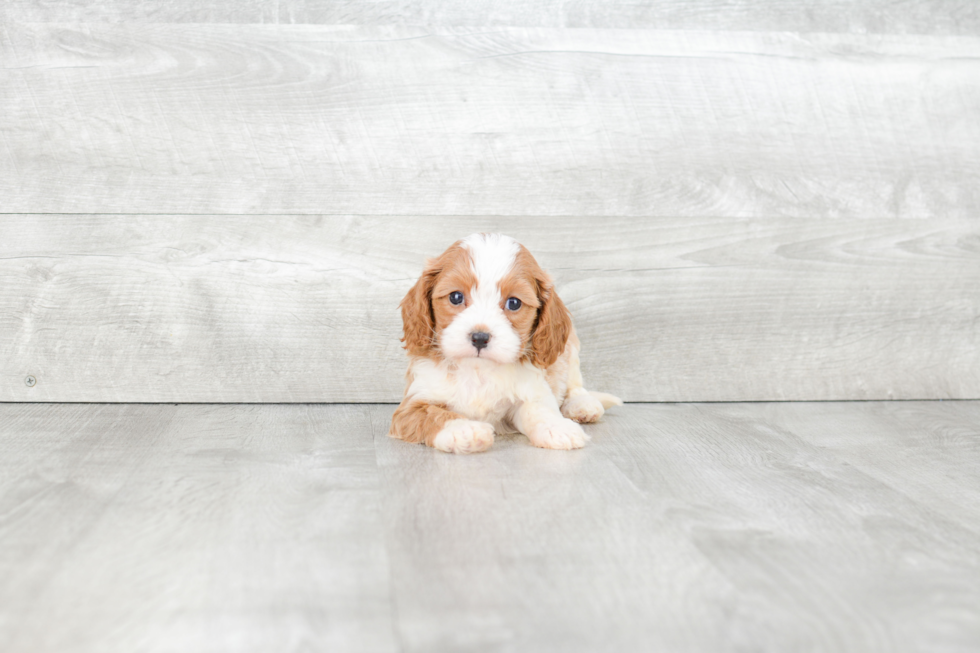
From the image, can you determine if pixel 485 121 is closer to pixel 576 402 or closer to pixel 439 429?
pixel 576 402

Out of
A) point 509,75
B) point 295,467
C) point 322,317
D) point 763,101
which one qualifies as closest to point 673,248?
point 763,101

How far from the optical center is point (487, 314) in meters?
1.69

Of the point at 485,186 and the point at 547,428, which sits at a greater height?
the point at 485,186

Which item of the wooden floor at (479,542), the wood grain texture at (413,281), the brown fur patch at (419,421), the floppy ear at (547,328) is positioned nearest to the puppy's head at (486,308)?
the floppy ear at (547,328)

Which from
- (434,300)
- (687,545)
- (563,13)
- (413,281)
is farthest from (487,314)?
(563,13)

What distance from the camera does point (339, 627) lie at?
0.95 meters

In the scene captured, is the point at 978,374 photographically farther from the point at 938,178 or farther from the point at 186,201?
the point at 186,201

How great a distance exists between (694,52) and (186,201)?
1375 mm

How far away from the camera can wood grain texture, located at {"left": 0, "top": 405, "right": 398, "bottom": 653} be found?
933 mm

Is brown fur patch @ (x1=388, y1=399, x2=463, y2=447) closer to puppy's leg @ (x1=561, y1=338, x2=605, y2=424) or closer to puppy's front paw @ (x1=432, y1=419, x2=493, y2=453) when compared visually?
puppy's front paw @ (x1=432, y1=419, x2=493, y2=453)

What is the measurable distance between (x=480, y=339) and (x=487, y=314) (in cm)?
6

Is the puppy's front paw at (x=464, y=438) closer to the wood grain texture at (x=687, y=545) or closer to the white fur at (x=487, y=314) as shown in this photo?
the wood grain texture at (x=687, y=545)

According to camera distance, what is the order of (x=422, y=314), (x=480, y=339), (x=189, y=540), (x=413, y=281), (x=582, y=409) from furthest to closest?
1. (x=413, y=281)
2. (x=582, y=409)
3. (x=422, y=314)
4. (x=480, y=339)
5. (x=189, y=540)

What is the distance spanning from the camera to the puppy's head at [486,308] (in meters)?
1.68
